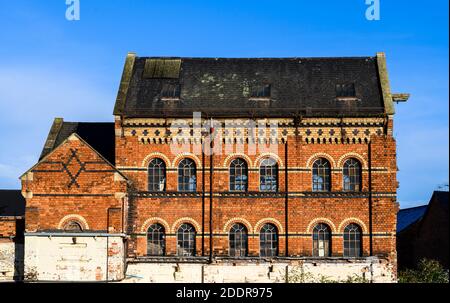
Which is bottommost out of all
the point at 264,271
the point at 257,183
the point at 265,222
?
the point at 264,271

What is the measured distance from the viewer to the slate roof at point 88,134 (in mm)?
36188

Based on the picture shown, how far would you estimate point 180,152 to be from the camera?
33875mm

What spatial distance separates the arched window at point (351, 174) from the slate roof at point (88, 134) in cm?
1127

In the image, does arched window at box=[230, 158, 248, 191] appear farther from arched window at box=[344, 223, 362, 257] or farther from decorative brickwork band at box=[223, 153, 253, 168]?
arched window at box=[344, 223, 362, 257]

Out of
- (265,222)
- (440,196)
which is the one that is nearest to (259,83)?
(265,222)

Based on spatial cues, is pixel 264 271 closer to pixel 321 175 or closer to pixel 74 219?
pixel 321 175

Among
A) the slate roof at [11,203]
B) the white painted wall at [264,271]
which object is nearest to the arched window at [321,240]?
the white painted wall at [264,271]

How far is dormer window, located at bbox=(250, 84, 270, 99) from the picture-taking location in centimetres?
3497

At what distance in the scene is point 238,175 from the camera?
111 feet

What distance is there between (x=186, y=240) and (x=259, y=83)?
27.9ft

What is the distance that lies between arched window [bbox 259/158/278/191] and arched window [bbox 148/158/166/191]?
4.53 m

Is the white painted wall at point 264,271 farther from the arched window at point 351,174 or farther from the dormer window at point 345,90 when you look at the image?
the dormer window at point 345,90

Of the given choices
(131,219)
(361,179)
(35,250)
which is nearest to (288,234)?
(361,179)

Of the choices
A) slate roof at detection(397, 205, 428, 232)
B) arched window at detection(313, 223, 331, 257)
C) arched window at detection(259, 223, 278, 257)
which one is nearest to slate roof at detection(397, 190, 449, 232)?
slate roof at detection(397, 205, 428, 232)
